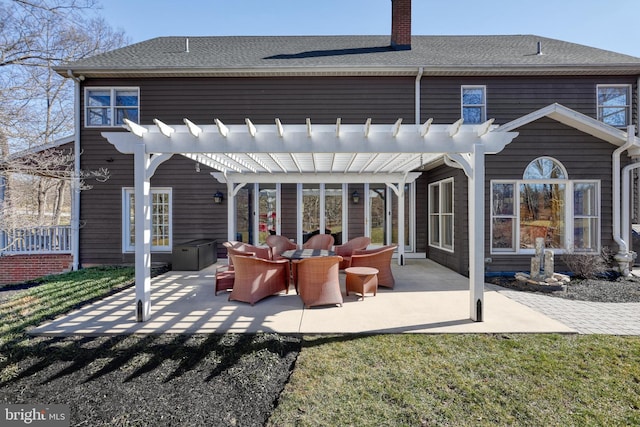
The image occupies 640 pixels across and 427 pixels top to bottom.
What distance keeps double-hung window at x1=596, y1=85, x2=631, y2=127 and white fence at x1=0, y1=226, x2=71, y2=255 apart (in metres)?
15.9

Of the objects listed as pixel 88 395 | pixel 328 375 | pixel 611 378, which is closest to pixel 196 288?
pixel 88 395

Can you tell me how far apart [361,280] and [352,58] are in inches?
276

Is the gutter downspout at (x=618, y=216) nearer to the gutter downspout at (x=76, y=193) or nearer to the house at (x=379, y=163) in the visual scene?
the house at (x=379, y=163)

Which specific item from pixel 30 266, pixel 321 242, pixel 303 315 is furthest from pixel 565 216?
pixel 30 266

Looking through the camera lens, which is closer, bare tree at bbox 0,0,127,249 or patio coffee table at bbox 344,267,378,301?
patio coffee table at bbox 344,267,378,301

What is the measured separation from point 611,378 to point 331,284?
10.7ft

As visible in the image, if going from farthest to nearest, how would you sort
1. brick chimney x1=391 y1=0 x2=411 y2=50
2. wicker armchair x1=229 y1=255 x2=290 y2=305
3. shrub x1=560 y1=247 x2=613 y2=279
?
brick chimney x1=391 y1=0 x2=411 y2=50 < shrub x1=560 y1=247 x2=613 y2=279 < wicker armchair x1=229 y1=255 x2=290 y2=305

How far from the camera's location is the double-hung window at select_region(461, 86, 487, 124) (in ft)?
28.3

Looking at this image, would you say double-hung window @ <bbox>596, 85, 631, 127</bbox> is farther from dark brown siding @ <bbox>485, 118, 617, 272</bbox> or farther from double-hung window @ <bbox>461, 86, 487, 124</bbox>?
double-hung window @ <bbox>461, 86, 487, 124</bbox>

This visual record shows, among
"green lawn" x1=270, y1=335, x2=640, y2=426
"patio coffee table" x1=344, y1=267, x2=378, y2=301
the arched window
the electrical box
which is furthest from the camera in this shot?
the electrical box

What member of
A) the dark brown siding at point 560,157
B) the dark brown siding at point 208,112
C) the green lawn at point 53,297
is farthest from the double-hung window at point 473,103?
the green lawn at point 53,297

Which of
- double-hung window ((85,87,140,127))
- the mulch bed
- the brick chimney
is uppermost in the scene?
the brick chimney

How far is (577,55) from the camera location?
8.93 meters

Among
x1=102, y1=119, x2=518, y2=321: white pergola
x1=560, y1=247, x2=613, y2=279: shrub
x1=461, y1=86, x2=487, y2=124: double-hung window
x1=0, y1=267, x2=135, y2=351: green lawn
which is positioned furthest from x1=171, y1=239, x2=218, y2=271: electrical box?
x1=560, y1=247, x2=613, y2=279: shrub
